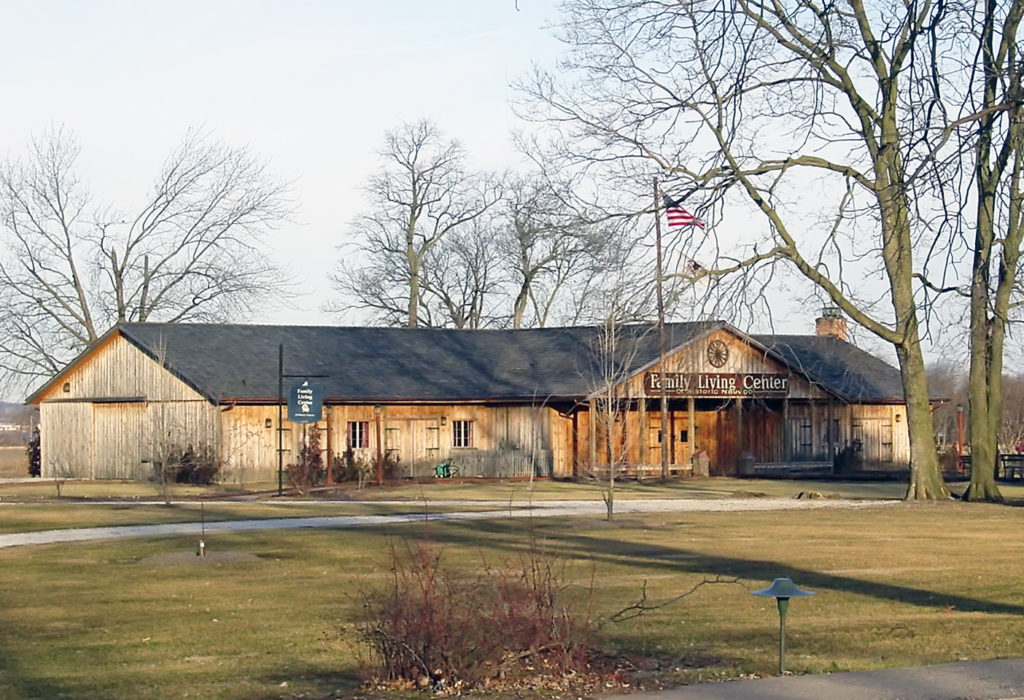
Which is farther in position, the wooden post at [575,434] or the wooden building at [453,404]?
the wooden post at [575,434]

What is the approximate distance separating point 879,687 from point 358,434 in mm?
39370

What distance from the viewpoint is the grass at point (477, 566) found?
1159 centimetres

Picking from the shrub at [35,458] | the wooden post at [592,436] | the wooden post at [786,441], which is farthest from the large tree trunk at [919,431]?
the shrub at [35,458]

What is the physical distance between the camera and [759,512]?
104ft

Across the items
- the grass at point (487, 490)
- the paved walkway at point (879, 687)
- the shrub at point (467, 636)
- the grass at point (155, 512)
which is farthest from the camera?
the grass at point (487, 490)

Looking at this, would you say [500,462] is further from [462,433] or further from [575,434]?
[575,434]

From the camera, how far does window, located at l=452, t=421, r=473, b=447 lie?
50531mm

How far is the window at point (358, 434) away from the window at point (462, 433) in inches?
133

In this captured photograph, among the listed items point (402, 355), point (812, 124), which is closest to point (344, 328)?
point (402, 355)

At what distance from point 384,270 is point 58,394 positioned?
2739cm

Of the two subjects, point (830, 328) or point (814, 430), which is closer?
point (814, 430)

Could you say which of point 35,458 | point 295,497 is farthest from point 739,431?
point 35,458

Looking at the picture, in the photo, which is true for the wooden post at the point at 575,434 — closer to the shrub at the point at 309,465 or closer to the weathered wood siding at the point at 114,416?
the shrub at the point at 309,465

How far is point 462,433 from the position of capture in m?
50.7
